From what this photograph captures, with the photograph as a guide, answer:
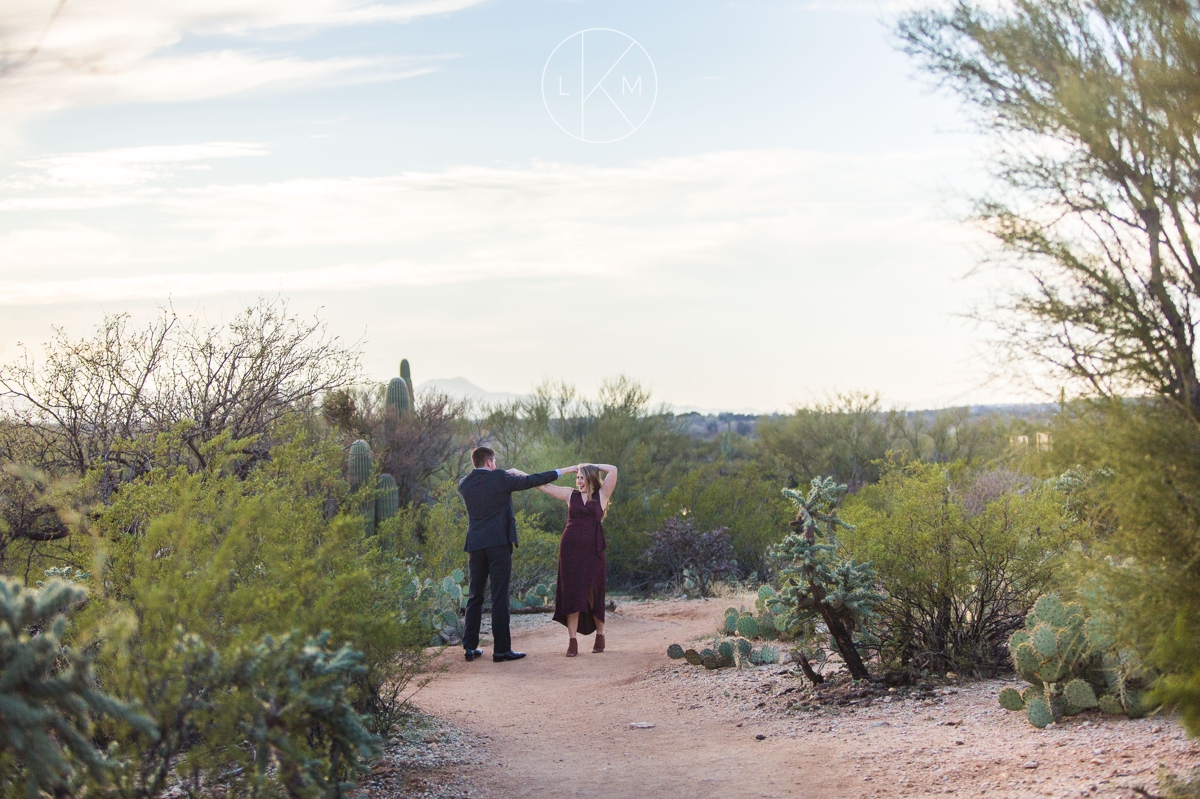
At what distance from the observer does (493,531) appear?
31.0 feet

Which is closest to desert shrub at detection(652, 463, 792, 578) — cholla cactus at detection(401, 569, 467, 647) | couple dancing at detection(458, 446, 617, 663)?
cholla cactus at detection(401, 569, 467, 647)

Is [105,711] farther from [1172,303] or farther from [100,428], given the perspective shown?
[100,428]

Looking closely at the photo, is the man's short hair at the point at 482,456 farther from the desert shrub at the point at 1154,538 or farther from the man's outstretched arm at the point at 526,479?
the desert shrub at the point at 1154,538

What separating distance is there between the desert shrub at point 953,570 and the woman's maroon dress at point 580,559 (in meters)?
2.96

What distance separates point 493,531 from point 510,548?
0.88 ft

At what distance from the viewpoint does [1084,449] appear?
5.11 metres

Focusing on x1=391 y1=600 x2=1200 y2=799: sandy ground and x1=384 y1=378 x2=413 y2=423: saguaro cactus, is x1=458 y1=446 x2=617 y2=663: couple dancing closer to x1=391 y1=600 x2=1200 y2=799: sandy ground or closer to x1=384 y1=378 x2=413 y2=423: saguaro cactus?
x1=391 y1=600 x2=1200 y2=799: sandy ground

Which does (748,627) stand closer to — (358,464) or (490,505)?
(490,505)

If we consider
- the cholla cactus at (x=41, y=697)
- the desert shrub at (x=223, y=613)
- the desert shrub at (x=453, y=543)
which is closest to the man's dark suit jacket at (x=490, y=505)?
the desert shrub at (x=453, y=543)

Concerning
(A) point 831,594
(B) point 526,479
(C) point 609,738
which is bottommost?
(C) point 609,738

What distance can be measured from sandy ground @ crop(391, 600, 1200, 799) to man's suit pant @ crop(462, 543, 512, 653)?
943 millimetres

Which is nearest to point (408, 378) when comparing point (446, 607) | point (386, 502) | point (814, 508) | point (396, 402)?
point (396, 402)

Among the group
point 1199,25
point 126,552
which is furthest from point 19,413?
point 1199,25

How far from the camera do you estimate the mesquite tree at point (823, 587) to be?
22.5 feet
